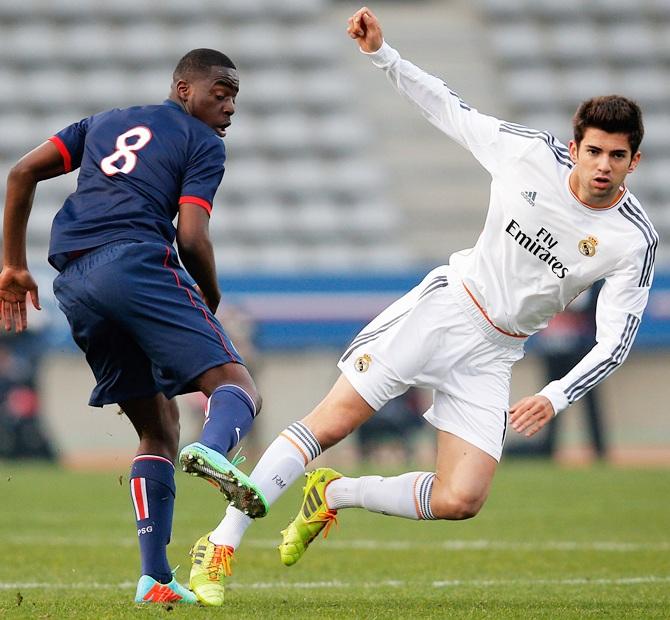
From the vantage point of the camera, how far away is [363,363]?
5.52 metres

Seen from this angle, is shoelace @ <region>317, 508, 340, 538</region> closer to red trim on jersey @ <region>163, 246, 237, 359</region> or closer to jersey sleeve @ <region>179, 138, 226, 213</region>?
red trim on jersey @ <region>163, 246, 237, 359</region>

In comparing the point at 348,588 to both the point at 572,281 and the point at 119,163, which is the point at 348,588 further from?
the point at 119,163

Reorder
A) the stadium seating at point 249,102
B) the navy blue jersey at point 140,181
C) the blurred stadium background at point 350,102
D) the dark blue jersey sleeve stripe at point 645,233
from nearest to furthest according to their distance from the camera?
1. the navy blue jersey at point 140,181
2. the dark blue jersey sleeve stripe at point 645,233
3. the blurred stadium background at point 350,102
4. the stadium seating at point 249,102

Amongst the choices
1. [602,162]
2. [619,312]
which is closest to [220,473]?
[619,312]

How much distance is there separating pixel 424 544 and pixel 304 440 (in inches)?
128

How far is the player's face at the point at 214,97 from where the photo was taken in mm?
5004

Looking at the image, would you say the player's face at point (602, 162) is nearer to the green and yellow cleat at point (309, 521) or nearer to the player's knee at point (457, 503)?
the player's knee at point (457, 503)

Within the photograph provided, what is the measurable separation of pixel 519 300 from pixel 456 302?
0.30 metres

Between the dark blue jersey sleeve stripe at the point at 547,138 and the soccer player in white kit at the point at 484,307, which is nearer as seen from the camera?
the soccer player in white kit at the point at 484,307

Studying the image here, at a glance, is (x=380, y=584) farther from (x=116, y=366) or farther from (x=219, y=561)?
(x=116, y=366)

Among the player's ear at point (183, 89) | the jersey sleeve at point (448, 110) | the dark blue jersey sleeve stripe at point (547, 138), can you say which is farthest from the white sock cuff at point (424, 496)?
the player's ear at point (183, 89)

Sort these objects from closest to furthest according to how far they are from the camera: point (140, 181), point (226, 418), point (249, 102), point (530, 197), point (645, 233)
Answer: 1. point (226, 418)
2. point (140, 181)
3. point (645, 233)
4. point (530, 197)
5. point (249, 102)

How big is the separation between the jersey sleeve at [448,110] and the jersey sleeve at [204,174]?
3.25ft

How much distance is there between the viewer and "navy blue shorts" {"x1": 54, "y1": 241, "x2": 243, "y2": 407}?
15.5 ft
